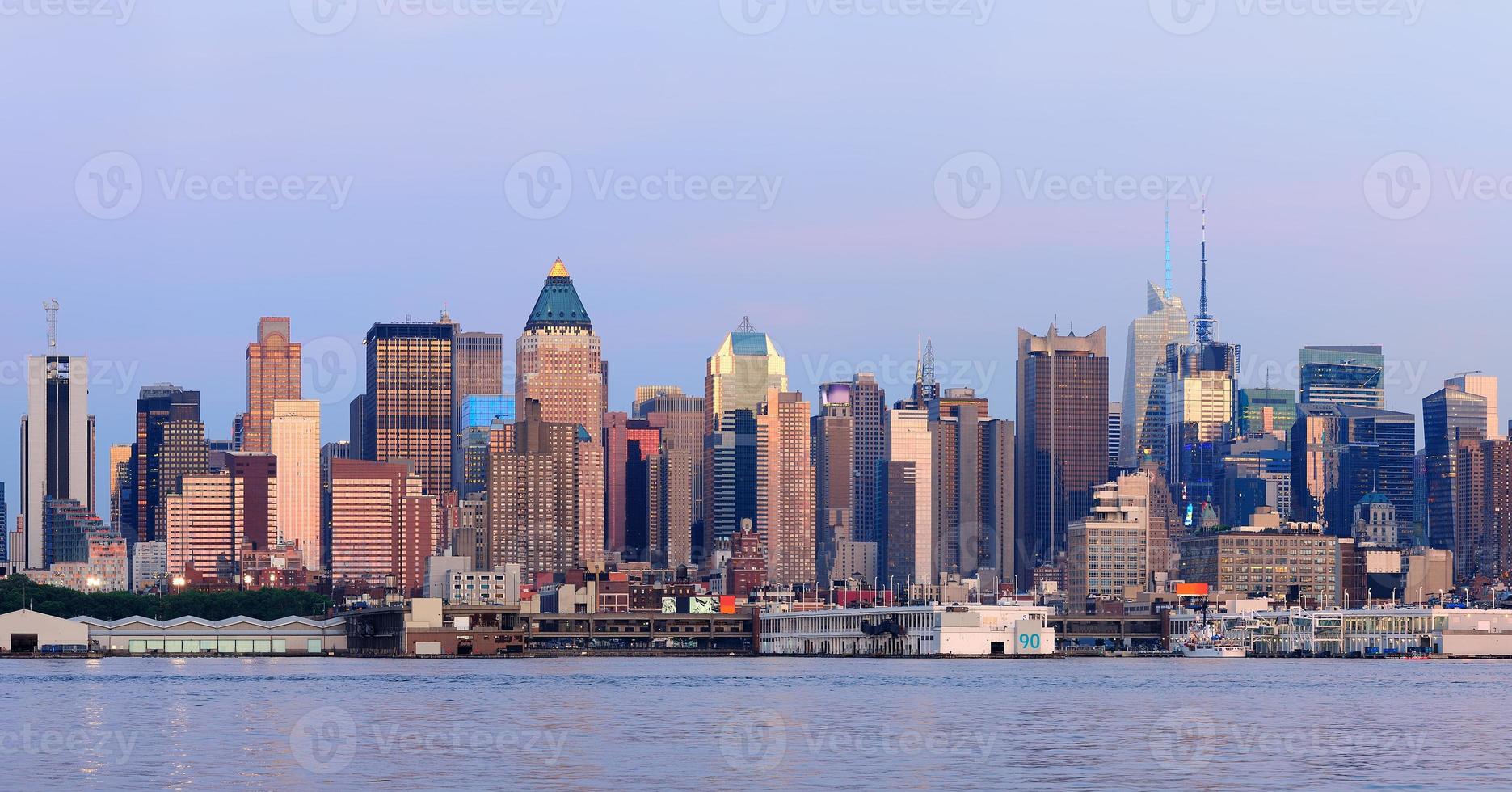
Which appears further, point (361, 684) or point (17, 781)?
point (361, 684)

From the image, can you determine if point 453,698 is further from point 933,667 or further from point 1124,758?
point 933,667

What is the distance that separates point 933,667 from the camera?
193375mm

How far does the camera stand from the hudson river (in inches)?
2685

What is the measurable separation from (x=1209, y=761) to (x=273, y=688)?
70769 mm

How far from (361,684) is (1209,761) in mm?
76862

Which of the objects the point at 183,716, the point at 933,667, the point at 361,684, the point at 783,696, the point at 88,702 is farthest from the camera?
the point at 933,667

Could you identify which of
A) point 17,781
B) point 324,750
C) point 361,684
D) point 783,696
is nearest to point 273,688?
point 361,684

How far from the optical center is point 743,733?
8719 cm

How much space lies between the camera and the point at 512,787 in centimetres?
6366

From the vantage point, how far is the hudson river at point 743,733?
224 feet

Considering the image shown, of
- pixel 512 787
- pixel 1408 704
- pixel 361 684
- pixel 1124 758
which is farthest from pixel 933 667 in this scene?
pixel 512 787

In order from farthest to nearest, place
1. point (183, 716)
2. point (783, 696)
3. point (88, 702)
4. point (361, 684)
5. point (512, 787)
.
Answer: point (361, 684) < point (783, 696) < point (88, 702) < point (183, 716) < point (512, 787)

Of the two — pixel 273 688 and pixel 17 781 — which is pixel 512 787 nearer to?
pixel 17 781

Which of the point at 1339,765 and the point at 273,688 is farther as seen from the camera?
the point at 273,688
